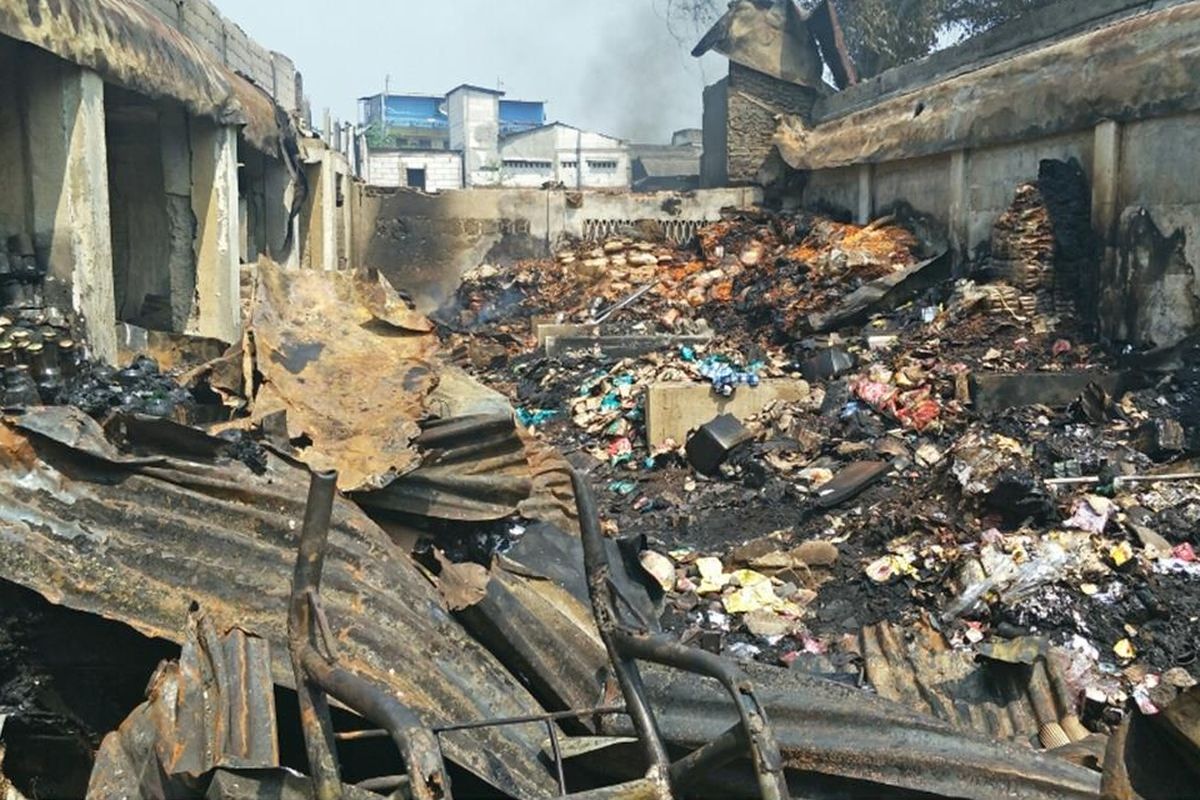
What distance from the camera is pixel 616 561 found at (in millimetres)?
4383

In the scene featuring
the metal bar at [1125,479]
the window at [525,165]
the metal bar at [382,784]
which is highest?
the window at [525,165]

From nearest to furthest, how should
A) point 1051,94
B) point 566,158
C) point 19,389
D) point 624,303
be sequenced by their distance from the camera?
point 19,389 < point 1051,94 < point 624,303 < point 566,158

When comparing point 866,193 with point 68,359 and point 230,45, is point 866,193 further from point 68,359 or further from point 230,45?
point 68,359

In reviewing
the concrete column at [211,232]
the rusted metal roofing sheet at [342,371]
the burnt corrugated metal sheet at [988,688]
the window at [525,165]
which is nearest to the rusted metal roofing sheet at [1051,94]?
the burnt corrugated metal sheet at [988,688]

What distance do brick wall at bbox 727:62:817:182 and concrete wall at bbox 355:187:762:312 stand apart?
556 millimetres

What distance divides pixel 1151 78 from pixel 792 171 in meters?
8.62

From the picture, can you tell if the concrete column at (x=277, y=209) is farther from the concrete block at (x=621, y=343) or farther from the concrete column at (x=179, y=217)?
the concrete column at (x=179, y=217)

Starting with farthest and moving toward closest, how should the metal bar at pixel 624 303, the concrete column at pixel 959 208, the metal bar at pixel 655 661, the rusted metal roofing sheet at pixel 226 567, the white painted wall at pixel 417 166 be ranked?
the white painted wall at pixel 417 166
the metal bar at pixel 624 303
the concrete column at pixel 959 208
the rusted metal roofing sheet at pixel 226 567
the metal bar at pixel 655 661

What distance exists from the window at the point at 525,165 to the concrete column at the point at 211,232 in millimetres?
31451

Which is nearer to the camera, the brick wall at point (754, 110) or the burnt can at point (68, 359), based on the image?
the burnt can at point (68, 359)

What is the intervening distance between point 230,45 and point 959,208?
823cm

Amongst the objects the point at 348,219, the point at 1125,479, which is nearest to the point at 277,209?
the point at 348,219

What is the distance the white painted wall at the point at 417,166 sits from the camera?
36.1 metres

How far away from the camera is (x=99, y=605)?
10.1ft
